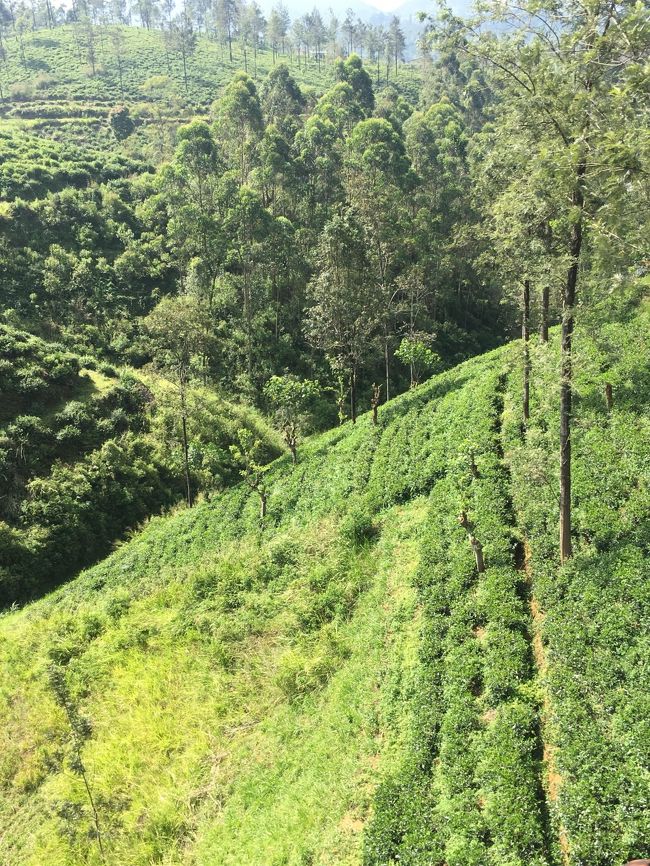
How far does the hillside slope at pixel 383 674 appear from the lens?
11797 millimetres

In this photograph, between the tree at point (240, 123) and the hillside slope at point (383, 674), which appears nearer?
the hillside slope at point (383, 674)

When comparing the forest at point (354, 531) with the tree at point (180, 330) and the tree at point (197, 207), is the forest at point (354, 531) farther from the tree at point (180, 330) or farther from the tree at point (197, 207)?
the tree at point (197, 207)

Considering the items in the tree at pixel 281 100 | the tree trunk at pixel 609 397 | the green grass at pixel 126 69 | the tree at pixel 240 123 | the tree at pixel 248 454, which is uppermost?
the green grass at pixel 126 69

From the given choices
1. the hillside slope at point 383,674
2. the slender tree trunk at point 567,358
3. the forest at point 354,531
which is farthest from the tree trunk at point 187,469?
the slender tree trunk at point 567,358

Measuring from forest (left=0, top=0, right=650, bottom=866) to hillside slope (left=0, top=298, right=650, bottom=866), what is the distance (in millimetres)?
85

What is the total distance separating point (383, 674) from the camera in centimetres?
1698

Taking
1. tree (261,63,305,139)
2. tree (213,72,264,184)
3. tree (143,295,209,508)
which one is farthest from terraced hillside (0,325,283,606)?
tree (261,63,305,139)

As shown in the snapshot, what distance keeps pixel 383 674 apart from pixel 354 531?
29.1 ft

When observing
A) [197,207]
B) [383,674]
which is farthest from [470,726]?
[197,207]

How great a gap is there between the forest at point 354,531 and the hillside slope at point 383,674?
9 cm

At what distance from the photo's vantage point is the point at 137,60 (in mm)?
138250

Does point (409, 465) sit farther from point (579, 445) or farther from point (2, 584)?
point (2, 584)

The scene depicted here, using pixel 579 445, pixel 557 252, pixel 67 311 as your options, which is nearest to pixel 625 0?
pixel 557 252

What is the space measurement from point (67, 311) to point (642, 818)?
55774 mm
